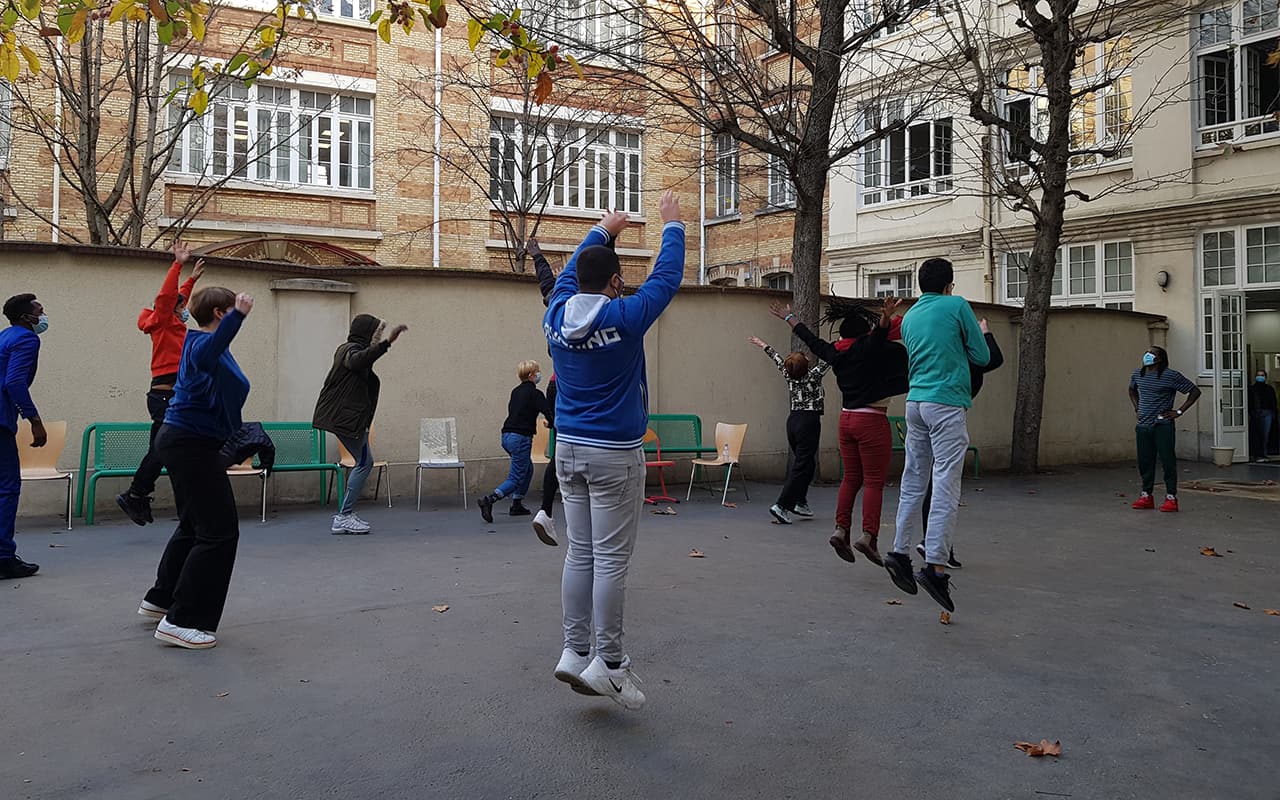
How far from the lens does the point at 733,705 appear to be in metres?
4.43

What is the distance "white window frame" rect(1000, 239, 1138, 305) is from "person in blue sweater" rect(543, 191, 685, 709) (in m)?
16.8

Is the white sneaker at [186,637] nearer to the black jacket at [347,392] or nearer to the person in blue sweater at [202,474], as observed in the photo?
the person in blue sweater at [202,474]

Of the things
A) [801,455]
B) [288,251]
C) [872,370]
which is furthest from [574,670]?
[288,251]

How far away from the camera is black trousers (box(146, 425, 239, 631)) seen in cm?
530

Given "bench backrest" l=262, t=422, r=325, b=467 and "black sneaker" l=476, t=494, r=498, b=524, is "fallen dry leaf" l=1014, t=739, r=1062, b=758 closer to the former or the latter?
"black sneaker" l=476, t=494, r=498, b=524

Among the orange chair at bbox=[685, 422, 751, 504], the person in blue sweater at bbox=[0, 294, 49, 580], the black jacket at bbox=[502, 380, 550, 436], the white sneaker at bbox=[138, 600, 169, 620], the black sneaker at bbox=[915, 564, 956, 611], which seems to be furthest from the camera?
the orange chair at bbox=[685, 422, 751, 504]

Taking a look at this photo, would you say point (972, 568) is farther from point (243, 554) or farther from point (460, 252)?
point (460, 252)

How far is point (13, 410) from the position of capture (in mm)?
7074

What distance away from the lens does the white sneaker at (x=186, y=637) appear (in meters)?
5.26

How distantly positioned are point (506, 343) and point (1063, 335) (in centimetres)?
1060

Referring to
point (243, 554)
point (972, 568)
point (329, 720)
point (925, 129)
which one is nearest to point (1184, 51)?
point (925, 129)

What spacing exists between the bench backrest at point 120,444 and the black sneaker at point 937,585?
778cm

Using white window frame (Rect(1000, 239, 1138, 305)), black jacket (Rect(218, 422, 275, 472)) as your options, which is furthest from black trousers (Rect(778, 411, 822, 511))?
white window frame (Rect(1000, 239, 1138, 305))

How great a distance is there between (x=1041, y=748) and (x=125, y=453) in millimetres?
9243
